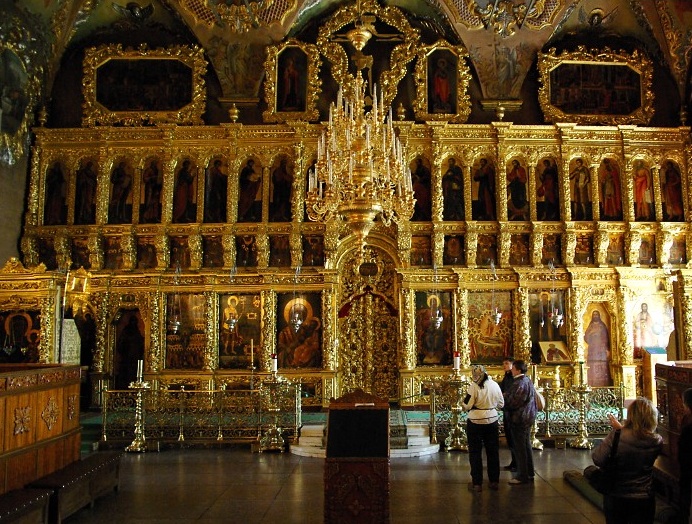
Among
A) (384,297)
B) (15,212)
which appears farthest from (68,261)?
(384,297)

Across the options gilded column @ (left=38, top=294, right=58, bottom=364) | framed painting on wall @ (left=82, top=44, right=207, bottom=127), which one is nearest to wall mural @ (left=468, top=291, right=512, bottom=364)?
framed painting on wall @ (left=82, top=44, right=207, bottom=127)

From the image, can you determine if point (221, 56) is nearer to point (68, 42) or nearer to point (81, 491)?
point (68, 42)

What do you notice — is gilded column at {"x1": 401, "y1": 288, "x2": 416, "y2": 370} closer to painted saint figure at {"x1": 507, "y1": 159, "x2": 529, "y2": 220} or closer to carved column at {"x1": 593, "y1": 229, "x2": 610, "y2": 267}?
painted saint figure at {"x1": 507, "y1": 159, "x2": 529, "y2": 220}

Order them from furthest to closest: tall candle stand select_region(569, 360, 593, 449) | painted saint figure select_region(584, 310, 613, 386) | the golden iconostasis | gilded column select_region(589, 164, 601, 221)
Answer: gilded column select_region(589, 164, 601, 221) < painted saint figure select_region(584, 310, 613, 386) < the golden iconostasis < tall candle stand select_region(569, 360, 593, 449)

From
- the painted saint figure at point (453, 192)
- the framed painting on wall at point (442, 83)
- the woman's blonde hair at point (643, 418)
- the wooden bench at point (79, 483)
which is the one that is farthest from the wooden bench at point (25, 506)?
the framed painting on wall at point (442, 83)

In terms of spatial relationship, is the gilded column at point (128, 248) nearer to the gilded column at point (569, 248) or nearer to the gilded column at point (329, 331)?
the gilded column at point (329, 331)

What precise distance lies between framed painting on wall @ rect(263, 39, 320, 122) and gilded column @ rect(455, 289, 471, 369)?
5.35m

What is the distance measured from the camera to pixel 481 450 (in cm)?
738

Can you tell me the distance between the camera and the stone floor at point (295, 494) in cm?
631

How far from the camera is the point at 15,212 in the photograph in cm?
1376

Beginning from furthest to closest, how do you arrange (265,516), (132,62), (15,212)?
(132,62) < (15,212) < (265,516)

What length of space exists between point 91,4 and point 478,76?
9.19 metres

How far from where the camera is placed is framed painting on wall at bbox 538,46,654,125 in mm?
14492

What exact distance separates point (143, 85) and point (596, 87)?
10.8 metres
